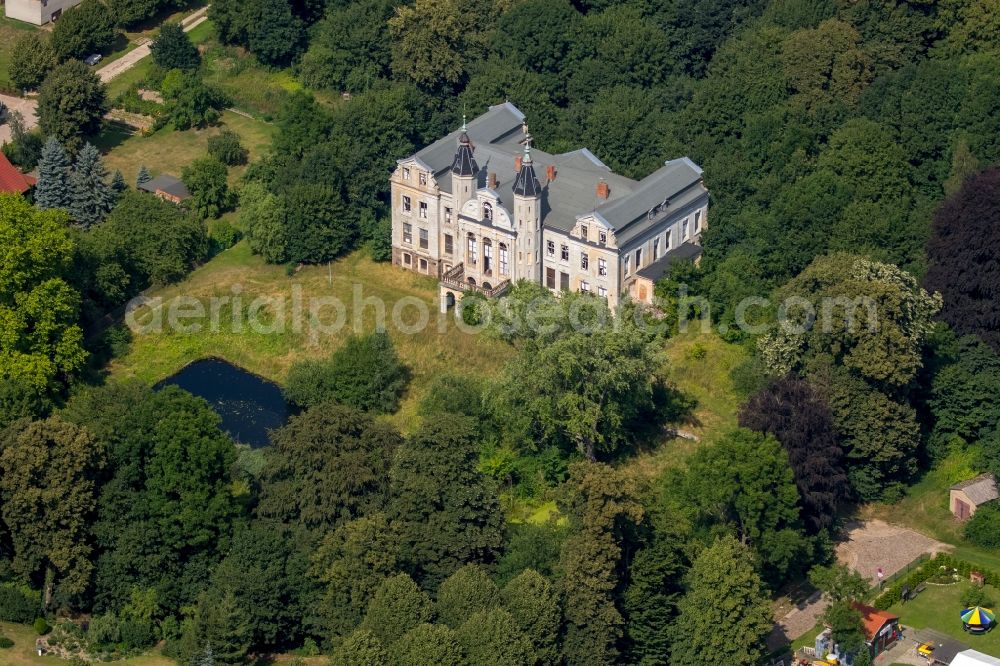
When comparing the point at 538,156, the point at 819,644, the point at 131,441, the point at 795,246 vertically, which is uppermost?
the point at 538,156

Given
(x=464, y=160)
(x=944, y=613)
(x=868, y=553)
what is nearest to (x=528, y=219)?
(x=464, y=160)

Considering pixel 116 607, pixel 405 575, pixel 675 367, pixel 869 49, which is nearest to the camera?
pixel 405 575

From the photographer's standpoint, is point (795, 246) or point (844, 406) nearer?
point (844, 406)

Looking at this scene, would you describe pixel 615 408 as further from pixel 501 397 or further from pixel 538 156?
pixel 538 156

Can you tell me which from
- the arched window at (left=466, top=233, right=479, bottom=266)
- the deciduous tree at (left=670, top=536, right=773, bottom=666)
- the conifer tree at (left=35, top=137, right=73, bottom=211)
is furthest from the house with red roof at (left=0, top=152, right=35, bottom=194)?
the deciduous tree at (left=670, top=536, right=773, bottom=666)

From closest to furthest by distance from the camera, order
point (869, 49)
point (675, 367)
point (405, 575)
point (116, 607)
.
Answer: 1. point (405, 575)
2. point (116, 607)
3. point (675, 367)
4. point (869, 49)

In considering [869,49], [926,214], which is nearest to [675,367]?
[926,214]

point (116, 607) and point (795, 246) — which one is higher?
point (795, 246)

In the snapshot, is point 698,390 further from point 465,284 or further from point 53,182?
point 53,182
